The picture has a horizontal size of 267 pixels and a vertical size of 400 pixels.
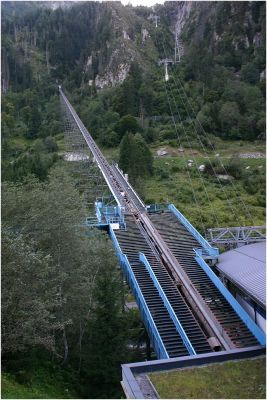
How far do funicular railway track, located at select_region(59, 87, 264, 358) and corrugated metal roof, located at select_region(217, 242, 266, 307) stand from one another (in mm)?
1317

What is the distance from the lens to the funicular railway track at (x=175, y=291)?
1427 cm

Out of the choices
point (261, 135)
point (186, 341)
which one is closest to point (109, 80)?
point (261, 135)

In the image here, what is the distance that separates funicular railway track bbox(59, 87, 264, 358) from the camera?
14.3 metres

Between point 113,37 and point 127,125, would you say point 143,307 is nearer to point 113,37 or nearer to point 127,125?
point 127,125

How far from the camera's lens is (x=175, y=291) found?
56.7 ft

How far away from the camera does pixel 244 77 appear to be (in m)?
64.4

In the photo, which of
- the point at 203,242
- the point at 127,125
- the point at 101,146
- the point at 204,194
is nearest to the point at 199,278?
the point at 203,242

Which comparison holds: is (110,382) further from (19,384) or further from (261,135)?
(261,135)

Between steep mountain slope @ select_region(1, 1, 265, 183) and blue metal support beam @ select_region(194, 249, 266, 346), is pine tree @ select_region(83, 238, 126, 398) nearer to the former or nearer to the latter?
blue metal support beam @ select_region(194, 249, 266, 346)

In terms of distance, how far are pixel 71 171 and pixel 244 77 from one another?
3621 centimetres

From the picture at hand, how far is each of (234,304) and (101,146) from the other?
38827 mm

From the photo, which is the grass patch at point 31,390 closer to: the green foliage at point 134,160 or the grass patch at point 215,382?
the grass patch at point 215,382

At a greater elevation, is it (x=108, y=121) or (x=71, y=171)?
(x=108, y=121)

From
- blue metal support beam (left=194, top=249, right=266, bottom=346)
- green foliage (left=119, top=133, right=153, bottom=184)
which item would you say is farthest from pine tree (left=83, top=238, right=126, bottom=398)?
green foliage (left=119, top=133, right=153, bottom=184)
